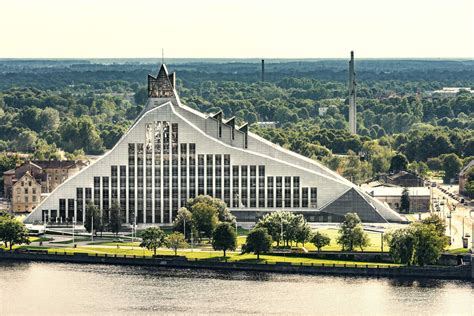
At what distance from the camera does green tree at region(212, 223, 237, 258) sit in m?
134

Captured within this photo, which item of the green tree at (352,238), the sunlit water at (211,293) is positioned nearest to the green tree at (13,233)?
the sunlit water at (211,293)

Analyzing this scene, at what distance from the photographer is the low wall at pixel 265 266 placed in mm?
126938

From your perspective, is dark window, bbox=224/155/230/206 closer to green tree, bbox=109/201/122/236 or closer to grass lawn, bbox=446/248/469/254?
green tree, bbox=109/201/122/236

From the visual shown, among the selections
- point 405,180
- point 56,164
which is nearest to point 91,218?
point 56,164

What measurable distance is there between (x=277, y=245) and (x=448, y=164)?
5879 cm

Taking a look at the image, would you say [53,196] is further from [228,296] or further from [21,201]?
[228,296]

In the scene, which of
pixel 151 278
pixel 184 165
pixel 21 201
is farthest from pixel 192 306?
pixel 21 201

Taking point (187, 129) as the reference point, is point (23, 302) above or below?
below

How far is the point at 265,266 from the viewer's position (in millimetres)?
130125

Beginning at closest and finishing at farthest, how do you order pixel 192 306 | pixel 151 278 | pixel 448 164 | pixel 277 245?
pixel 192 306
pixel 151 278
pixel 277 245
pixel 448 164

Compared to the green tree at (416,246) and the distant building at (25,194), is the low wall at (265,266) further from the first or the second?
the distant building at (25,194)

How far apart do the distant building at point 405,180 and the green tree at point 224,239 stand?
43.3 m

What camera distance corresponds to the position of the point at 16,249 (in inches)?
5458

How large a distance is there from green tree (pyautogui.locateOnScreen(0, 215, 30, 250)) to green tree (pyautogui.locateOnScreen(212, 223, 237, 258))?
1465 cm
